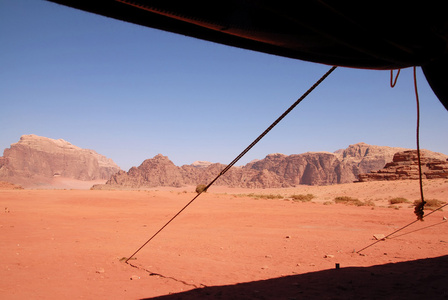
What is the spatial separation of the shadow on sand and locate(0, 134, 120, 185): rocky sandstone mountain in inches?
4549

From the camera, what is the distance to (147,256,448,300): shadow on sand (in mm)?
4473

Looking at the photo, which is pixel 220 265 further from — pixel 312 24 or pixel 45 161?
pixel 45 161

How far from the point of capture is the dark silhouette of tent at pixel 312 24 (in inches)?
92.2

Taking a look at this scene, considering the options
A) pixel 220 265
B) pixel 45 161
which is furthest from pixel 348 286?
pixel 45 161

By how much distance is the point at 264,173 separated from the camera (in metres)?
93.9

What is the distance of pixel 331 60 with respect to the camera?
3.11 m

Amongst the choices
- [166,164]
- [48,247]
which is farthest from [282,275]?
[166,164]

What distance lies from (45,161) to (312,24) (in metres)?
148

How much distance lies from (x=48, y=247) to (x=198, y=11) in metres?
7.72

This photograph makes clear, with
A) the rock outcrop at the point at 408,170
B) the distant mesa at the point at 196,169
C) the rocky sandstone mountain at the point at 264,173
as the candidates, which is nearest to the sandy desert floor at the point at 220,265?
the rock outcrop at the point at 408,170

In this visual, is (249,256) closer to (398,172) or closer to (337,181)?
(398,172)

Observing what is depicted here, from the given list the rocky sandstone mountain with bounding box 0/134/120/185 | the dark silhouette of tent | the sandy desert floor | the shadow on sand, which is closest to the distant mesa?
the rocky sandstone mountain with bounding box 0/134/120/185

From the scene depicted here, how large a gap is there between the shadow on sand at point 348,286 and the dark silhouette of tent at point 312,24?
3201 millimetres

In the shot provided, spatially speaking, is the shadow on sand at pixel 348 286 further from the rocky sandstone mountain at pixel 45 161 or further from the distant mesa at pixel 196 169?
the rocky sandstone mountain at pixel 45 161
